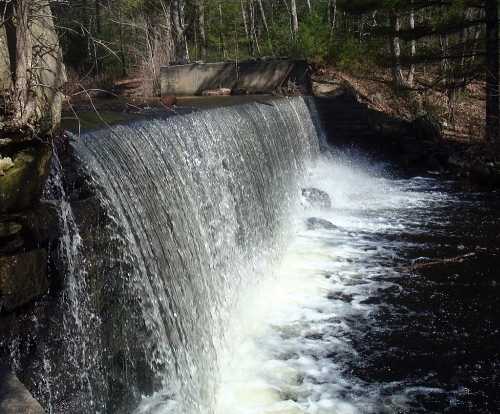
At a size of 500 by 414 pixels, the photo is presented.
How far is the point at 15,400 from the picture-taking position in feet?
7.16

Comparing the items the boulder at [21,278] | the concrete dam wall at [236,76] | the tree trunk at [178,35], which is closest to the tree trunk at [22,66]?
the boulder at [21,278]

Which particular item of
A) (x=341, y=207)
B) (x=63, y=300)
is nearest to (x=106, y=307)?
(x=63, y=300)

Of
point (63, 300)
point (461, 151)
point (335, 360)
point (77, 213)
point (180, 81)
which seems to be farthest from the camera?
point (180, 81)

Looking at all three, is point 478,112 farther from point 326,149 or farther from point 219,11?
point 219,11

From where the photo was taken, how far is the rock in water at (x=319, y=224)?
913cm

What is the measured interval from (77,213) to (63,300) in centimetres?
63

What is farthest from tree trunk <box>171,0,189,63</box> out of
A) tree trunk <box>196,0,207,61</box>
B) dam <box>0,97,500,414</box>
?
dam <box>0,97,500,414</box>

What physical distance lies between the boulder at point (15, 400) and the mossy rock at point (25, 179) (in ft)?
3.59

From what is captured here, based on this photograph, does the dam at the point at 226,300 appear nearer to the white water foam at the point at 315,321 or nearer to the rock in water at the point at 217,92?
the white water foam at the point at 315,321

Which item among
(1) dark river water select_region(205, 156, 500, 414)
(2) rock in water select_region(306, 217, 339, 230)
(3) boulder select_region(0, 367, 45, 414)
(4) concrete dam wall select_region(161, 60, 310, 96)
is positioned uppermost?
(4) concrete dam wall select_region(161, 60, 310, 96)

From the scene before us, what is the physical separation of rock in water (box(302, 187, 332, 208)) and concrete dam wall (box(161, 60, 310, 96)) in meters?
4.49

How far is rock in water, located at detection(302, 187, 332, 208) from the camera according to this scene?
34.0 feet

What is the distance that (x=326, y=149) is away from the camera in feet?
43.5

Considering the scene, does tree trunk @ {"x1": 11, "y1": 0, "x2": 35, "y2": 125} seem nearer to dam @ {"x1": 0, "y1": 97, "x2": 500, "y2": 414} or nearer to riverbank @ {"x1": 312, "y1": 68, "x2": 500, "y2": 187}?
dam @ {"x1": 0, "y1": 97, "x2": 500, "y2": 414}
